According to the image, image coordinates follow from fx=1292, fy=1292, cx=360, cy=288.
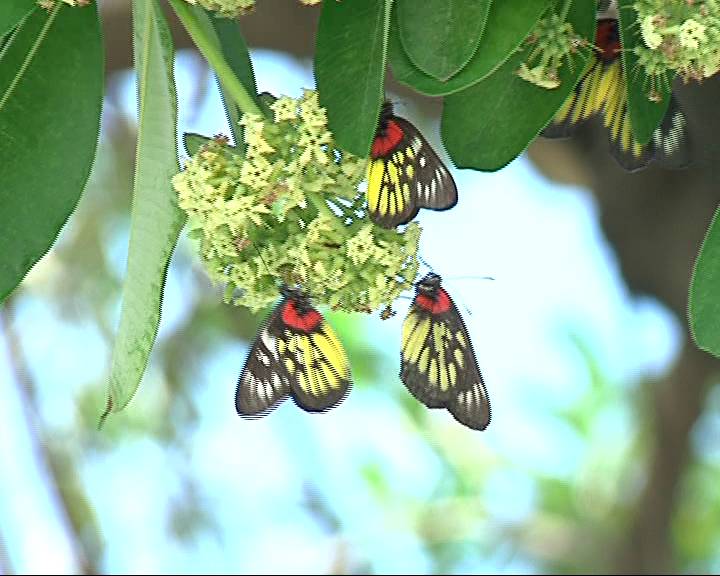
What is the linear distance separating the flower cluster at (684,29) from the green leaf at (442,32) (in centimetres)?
11

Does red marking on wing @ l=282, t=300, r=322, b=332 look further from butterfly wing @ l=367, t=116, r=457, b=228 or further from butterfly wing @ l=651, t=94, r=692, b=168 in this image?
butterfly wing @ l=651, t=94, r=692, b=168

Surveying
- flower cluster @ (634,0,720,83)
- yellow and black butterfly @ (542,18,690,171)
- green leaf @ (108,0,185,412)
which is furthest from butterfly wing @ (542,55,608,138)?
green leaf @ (108,0,185,412)

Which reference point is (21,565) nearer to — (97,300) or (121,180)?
(97,300)

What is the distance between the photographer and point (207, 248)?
0.91 meters

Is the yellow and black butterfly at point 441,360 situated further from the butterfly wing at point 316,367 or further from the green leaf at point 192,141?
the green leaf at point 192,141

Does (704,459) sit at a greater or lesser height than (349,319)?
lesser

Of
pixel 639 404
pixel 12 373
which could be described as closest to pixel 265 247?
pixel 12 373

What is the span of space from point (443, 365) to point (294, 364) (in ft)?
0.39

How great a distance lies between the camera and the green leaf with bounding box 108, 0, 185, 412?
34.6 inches

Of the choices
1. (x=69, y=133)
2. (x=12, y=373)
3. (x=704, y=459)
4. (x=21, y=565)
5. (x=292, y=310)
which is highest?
(x=69, y=133)

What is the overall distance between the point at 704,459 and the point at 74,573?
151 centimetres

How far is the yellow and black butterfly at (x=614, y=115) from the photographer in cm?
106

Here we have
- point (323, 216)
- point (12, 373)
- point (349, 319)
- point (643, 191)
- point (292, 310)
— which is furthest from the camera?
point (349, 319)

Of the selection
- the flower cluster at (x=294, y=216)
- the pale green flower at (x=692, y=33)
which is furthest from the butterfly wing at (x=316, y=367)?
the pale green flower at (x=692, y=33)
